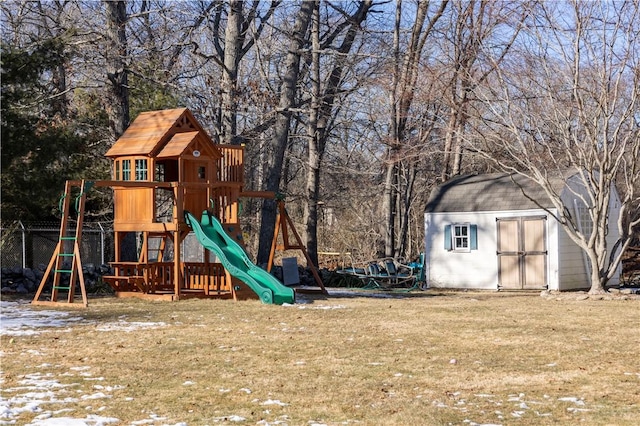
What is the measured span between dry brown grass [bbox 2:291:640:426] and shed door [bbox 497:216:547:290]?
23.8ft

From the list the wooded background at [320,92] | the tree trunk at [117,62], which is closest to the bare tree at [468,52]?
the wooded background at [320,92]

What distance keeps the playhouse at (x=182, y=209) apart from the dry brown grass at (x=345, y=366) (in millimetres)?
2416

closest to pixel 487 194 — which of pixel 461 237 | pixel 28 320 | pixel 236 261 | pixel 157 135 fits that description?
pixel 461 237

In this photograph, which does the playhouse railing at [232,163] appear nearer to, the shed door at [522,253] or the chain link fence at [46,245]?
the chain link fence at [46,245]

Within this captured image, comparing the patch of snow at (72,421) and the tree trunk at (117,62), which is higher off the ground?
the tree trunk at (117,62)

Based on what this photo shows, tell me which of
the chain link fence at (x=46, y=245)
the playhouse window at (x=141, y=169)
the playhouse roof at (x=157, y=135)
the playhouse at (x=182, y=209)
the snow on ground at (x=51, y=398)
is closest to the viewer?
the snow on ground at (x=51, y=398)

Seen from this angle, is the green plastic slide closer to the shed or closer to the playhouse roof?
the playhouse roof

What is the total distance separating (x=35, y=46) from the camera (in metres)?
20.0

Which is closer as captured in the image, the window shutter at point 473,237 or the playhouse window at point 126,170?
the playhouse window at point 126,170

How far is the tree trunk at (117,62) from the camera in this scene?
70.8 feet

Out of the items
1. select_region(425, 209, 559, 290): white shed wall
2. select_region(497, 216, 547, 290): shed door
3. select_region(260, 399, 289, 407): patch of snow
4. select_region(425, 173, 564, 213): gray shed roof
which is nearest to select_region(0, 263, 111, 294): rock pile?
select_region(425, 209, 559, 290): white shed wall

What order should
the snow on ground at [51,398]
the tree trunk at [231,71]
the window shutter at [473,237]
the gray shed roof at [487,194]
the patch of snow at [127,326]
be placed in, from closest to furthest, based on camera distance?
1. the snow on ground at [51,398]
2. the patch of snow at [127,326]
3. the gray shed roof at [487,194]
4. the tree trunk at [231,71]
5. the window shutter at [473,237]

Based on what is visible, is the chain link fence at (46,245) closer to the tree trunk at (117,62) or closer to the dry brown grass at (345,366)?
the tree trunk at (117,62)

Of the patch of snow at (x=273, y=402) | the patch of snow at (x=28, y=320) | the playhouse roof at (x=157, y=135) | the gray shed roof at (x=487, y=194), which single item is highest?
the playhouse roof at (x=157, y=135)
